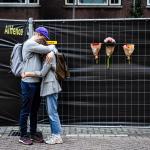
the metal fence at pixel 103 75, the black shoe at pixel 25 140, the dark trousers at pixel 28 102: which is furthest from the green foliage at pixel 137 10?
the black shoe at pixel 25 140

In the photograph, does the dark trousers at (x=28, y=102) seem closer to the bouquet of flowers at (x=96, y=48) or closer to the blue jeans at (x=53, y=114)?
the blue jeans at (x=53, y=114)

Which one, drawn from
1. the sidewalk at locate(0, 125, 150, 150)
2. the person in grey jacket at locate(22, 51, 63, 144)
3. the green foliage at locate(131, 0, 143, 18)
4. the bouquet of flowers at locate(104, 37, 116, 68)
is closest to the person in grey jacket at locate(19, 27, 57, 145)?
the person in grey jacket at locate(22, 51, 63, 144)

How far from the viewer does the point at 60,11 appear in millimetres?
26438

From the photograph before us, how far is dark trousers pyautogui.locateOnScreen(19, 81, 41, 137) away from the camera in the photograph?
908 centimetres

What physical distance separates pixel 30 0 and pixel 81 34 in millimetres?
17520

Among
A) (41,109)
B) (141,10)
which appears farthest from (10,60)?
(141,10)

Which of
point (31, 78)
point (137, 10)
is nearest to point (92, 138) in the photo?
point (31, 78)

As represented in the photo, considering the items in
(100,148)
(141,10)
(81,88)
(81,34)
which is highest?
(141,10)

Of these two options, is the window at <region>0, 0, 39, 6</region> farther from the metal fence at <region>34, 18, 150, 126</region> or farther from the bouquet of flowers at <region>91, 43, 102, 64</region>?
the bouquet of flowers at <region>91, 43, 102, 64</region>

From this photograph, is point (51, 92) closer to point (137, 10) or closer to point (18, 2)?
point (137, 10)

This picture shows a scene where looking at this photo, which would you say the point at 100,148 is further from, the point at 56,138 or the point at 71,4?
the point at 71,4

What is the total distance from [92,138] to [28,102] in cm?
131

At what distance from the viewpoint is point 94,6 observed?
2670 cm

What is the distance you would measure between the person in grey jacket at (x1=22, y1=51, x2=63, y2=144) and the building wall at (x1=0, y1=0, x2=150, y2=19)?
17434mm
